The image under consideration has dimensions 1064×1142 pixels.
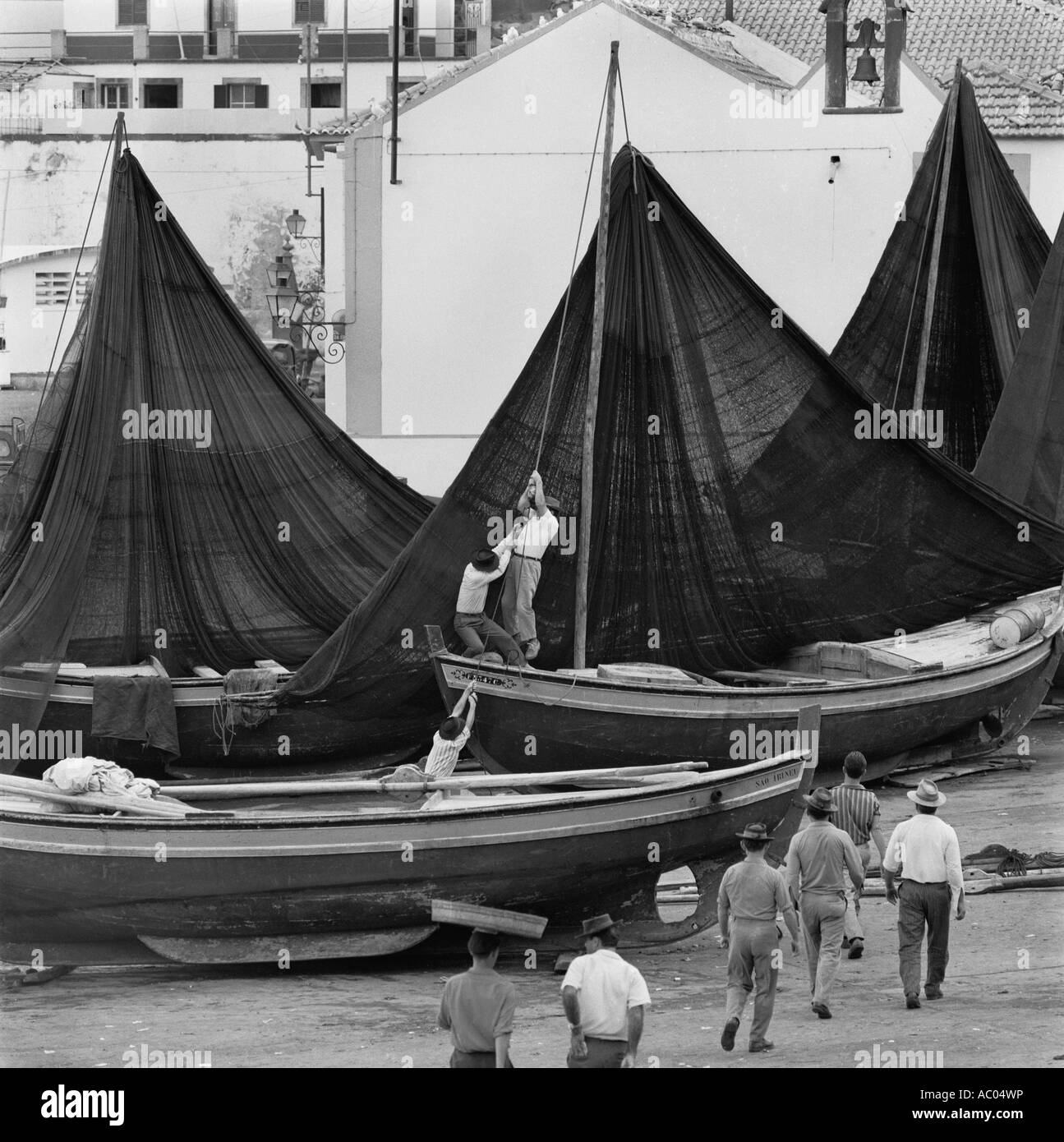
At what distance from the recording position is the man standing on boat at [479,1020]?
969 cm

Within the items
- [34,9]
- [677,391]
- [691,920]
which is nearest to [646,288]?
[677,391]

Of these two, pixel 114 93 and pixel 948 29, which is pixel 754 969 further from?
pixel 114 93

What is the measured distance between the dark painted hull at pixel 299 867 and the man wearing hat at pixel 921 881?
7.17 ft

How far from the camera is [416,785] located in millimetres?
14758

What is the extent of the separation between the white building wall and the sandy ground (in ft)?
52.1

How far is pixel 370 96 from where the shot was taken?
45.7 meters

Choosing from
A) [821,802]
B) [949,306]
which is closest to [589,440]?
[949,306]

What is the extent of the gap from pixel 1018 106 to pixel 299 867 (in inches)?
970

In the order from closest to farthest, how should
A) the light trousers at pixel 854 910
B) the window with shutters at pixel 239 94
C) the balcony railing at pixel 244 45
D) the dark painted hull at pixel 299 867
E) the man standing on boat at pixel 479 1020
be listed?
the man standing on boat at pixel 479 1020 → the light trousers at pixel 854 910 → the dark painted hull at pixel 299 867 → the balcony railing at pixel 244 45 → the window with shutters at pixel 239 94

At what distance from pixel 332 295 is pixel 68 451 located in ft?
42.8

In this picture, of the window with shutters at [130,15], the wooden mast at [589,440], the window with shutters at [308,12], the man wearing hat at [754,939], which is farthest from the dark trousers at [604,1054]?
the window with shutters at [130,15]

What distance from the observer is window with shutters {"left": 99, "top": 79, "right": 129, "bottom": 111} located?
46750mm

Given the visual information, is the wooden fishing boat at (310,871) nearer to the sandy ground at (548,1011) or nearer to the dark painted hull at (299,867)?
the dark painted hull at (299,867)

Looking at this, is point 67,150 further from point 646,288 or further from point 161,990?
point 161,990
